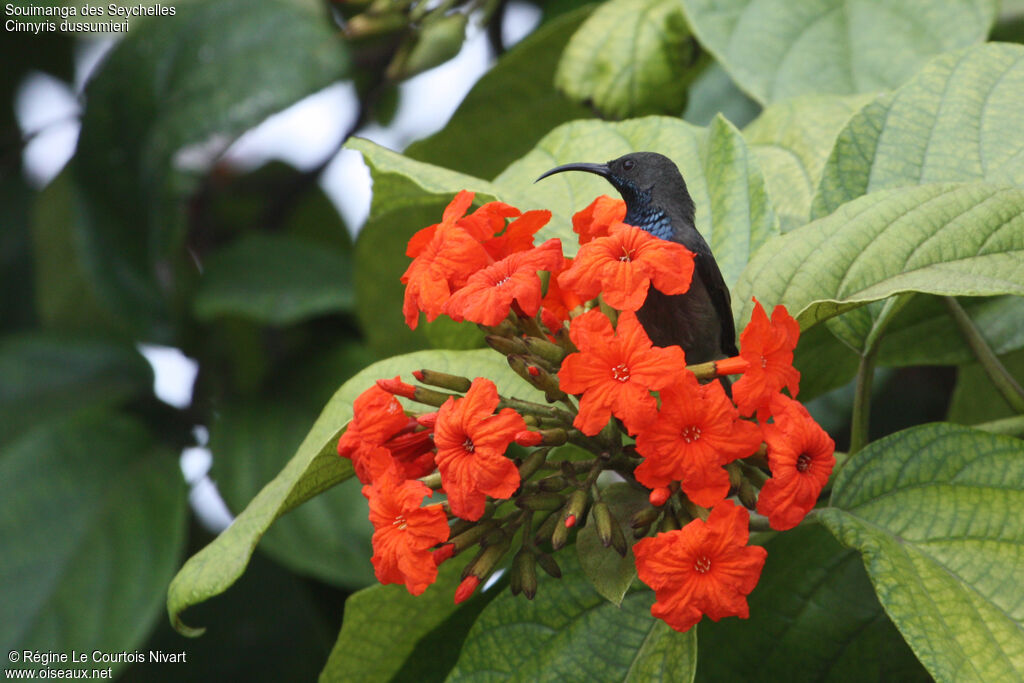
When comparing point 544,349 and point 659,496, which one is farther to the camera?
point 544,349

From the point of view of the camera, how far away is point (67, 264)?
238 cm

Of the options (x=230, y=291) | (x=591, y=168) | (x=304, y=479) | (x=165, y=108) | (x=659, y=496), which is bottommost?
(x=230, y=291)

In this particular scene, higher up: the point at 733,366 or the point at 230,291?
the point at 733,366

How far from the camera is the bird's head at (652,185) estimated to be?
109 centimetres

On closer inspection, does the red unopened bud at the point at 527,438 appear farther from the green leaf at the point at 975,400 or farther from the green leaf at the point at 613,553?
the green leaf at the point at 975,400

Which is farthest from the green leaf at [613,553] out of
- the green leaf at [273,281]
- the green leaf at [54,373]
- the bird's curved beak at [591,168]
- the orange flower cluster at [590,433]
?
the green leaf at [54,373]

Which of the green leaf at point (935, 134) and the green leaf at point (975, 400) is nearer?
the green leaf at point (935, 134)

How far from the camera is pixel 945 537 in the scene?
0.95 m

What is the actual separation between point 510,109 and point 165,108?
75 centimetres

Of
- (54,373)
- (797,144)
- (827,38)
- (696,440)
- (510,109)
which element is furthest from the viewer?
(54,373)

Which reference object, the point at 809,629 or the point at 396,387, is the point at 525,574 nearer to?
the point at 396,387

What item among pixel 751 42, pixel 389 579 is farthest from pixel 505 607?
pixel 751 42

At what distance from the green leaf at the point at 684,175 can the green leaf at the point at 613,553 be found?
330 millimetres

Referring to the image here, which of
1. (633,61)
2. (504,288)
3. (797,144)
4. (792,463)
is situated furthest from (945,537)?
(633,61)
